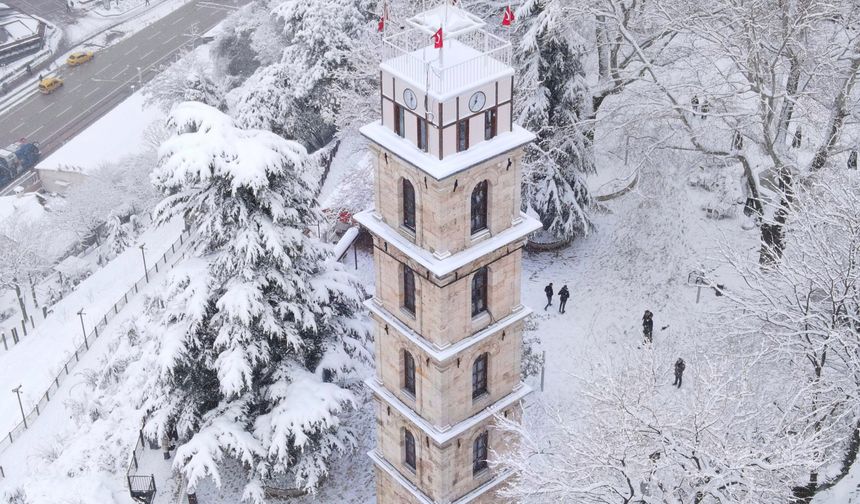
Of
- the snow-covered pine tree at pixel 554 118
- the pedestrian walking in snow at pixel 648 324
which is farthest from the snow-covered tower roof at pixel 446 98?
the pedestrian walking in snow at pixel 648 324

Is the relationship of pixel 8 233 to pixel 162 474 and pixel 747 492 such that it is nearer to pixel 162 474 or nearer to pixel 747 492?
pixel 162 474

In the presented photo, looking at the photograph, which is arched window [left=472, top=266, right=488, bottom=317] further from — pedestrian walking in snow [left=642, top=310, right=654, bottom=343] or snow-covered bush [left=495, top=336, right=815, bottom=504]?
pedestrian walking in snow [left=642, top=310, right=654, bottom=343]

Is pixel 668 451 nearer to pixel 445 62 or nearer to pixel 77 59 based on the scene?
pixel 445 62

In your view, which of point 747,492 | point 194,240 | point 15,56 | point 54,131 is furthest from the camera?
point 15,56

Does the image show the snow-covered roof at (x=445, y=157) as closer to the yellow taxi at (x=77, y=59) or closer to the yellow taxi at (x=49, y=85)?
the yellow taxi at (x=49, y=85)

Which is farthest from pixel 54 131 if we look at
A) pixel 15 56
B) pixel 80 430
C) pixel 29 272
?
pixel 80 430

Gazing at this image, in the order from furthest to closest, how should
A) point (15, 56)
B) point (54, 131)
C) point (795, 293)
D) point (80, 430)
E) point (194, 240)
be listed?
1. point (15, 56)
2. point (54, 131)
3. point (80, 430)
4. point (194, 240)
5. point (795, 293)
